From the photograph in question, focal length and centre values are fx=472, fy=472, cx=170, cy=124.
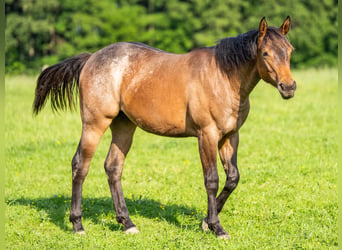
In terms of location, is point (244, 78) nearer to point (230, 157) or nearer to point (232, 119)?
point (232, 119)

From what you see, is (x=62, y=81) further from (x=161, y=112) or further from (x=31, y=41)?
(x=31, y=41)

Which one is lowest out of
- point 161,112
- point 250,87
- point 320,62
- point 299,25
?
point 320,62

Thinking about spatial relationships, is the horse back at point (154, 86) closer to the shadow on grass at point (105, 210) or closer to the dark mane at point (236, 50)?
the dark mane at point (236, 50)

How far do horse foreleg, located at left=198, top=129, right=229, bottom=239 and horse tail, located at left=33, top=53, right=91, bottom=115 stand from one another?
2.17m

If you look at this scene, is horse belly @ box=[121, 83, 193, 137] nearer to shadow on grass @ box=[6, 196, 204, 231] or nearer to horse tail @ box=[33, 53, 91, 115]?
horse tail @ box=[33, 53, 91, 115]

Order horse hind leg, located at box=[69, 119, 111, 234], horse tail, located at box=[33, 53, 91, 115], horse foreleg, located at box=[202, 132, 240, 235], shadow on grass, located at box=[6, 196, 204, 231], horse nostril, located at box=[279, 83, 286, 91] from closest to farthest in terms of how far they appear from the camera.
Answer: horse nostril, located at box=[279, 83, 286, 91] < horse foreleg, located at box=[202, 132, 240, 235] < horse hind leg, located at box=[69, 119, 111, 234] < shadow on grass, located at box=[6, 196, 204, 231] < horse tail, located at box=[33, 53, 91, 115]

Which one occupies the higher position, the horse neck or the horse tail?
the horse neck

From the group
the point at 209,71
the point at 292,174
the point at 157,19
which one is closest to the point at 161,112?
the point at 209,71

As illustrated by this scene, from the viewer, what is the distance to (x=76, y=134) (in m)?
12.3

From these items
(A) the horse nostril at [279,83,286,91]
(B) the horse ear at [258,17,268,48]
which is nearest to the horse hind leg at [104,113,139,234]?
(B) the horse ear at [258,17,268,48]

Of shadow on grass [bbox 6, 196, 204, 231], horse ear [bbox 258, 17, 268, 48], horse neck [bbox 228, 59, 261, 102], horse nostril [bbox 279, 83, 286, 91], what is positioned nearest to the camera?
horse nostril [bbox 279, 83, 286, 91]

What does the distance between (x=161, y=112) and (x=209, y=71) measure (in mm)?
788

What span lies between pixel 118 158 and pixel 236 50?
88.0 inches

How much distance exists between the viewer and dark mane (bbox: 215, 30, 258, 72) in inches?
212
